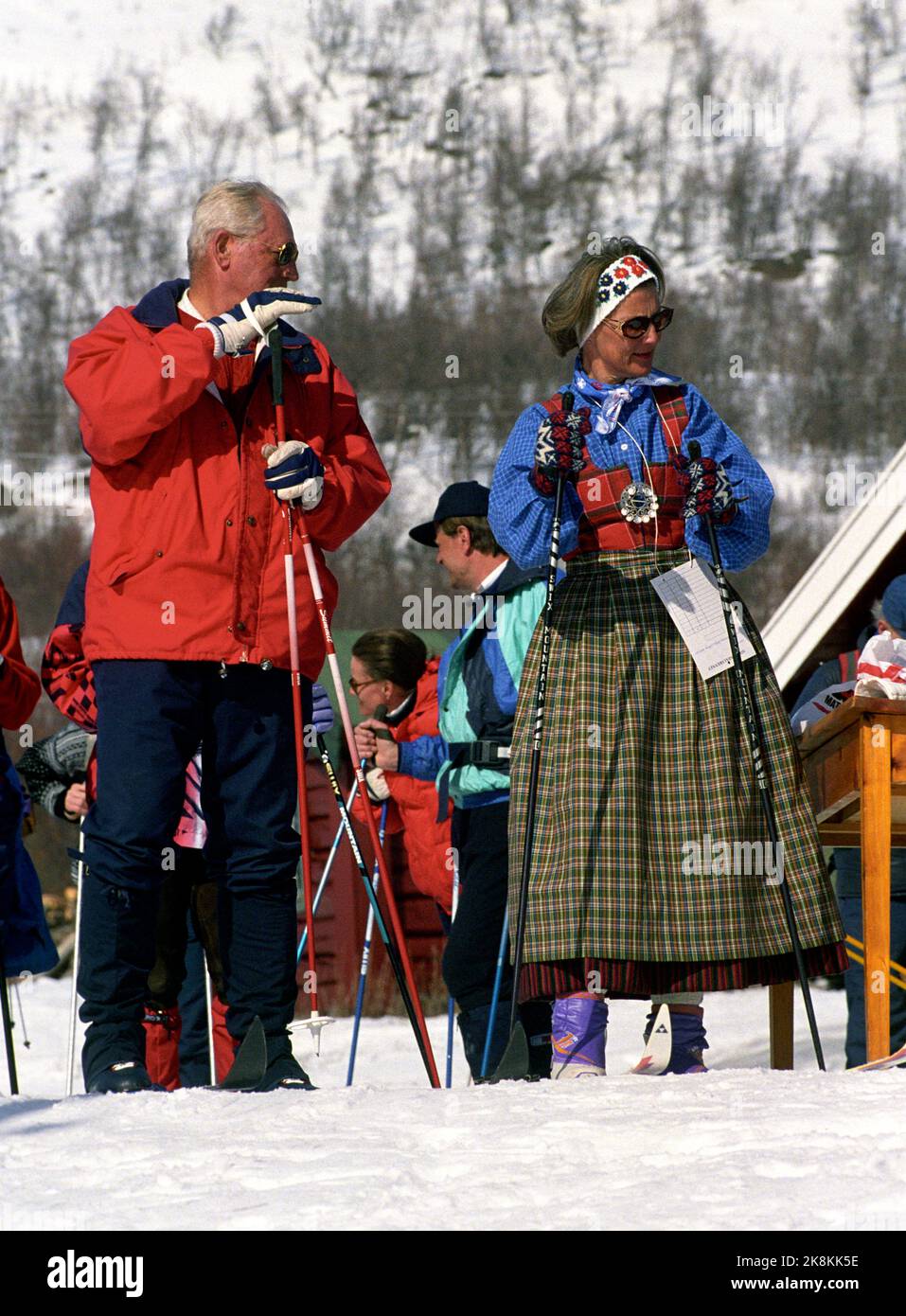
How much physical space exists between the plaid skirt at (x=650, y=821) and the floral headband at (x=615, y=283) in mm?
587

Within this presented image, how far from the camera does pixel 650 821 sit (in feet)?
14.4

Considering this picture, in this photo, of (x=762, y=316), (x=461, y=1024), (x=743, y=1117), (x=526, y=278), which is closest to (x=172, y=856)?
(x=461, y=1024)

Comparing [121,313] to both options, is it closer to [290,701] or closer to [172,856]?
[290,701]

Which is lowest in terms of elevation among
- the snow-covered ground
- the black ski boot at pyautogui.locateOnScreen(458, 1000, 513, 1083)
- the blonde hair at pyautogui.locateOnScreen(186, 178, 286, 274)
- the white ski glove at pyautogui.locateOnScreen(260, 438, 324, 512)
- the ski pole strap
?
the black ski boot at pyautogui.locateOnScreen(458, 1000, 513, 1083)

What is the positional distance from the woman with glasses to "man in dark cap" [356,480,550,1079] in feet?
1.95

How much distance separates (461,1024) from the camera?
17.7ft

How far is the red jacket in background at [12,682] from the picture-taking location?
491 cm

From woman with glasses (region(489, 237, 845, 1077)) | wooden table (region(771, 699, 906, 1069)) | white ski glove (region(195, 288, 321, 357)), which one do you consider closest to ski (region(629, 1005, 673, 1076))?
woman with glasses (region(489, 237, 845, 1077))

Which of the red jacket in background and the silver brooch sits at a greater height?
the silver brooch

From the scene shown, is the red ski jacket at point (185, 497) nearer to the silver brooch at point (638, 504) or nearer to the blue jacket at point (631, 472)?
the blue jacket at point (631, 472)

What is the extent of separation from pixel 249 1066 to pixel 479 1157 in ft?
3.49

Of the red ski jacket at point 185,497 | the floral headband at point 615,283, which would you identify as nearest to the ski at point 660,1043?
the red ski jacket at point 185,497

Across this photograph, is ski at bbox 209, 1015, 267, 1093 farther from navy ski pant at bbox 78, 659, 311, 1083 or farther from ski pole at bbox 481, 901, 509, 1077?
ski pole at bbox 481, 901, 509, 1077

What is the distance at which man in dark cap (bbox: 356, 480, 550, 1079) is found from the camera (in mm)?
5234
